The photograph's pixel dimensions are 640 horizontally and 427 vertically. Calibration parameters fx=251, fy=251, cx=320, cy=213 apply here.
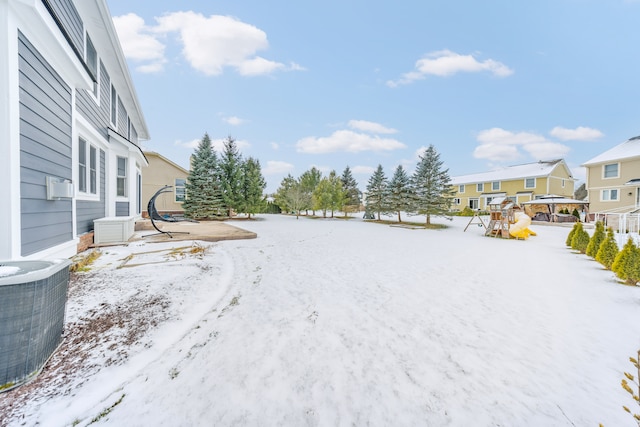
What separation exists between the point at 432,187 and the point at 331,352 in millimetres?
17644

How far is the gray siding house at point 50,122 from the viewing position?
294 cm

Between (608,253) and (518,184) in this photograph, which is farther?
(518,184)

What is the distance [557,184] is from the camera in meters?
27.2

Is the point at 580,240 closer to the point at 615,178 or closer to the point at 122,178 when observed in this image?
the point at 122,178

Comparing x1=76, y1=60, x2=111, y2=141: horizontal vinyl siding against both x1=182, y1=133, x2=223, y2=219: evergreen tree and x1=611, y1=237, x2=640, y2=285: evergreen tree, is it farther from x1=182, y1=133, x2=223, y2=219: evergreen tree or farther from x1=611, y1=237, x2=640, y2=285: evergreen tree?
x1=611, y1=237, x2=640, y2=285: evergreen tree

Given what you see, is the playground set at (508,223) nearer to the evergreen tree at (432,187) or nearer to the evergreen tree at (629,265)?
the evergreen tree at (432,187)

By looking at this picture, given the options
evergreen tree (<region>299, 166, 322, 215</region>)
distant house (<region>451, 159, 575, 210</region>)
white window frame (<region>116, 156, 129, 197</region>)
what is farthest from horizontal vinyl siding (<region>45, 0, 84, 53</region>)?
distant house (<region>451, 159, 575, 210</region>)

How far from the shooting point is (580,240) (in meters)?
8.15

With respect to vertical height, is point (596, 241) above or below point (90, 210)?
below

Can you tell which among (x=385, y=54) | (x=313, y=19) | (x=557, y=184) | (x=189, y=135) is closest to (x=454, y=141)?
(x=385, y=54)

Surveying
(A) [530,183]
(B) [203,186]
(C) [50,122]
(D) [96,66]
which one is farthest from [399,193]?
(C) [50,122]

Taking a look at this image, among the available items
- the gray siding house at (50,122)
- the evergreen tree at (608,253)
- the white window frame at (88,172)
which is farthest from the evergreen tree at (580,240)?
the white window frame at (88,172)

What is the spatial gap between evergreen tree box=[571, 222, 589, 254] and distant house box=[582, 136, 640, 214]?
14.3 m

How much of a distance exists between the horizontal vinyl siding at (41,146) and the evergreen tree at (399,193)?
60.6ft
